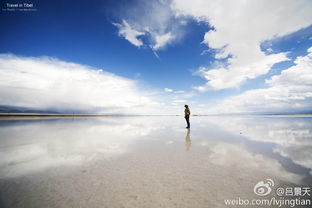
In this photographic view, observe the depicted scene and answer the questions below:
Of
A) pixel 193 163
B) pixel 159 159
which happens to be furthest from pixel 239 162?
pixel 159 159

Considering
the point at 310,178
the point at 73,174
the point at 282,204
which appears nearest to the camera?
the point at 282,204

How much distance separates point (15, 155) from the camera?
4848 mm

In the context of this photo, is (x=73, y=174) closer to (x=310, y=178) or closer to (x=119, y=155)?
(x=119, y=155)

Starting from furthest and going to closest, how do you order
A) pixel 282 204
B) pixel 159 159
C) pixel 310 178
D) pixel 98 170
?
1. pixel 159 159
2. pixel 98 170
3. pixel 310 178
4. pixel 282 204

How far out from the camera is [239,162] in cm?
425

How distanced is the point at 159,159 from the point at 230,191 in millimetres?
2304

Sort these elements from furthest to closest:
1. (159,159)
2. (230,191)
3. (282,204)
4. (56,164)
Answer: (159,159), (56,164), (230,191), (282,204)

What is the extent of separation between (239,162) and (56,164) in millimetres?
5550

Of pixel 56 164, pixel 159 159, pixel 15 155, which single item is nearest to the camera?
pixel 56 164

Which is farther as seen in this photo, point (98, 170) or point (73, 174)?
point (98, 170)

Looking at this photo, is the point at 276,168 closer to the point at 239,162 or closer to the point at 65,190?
the point at 239,162

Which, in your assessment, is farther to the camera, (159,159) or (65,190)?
(159,159)

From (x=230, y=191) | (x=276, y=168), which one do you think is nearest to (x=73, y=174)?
(x=230, y=191)

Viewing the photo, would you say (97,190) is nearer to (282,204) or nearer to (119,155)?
(119,155)
